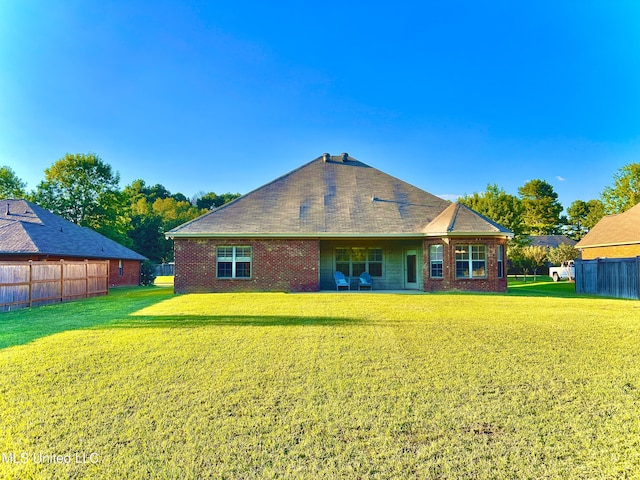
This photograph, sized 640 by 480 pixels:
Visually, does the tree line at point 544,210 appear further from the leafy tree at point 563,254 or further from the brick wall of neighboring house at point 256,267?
the brick wall of neighboring house at point 256,267

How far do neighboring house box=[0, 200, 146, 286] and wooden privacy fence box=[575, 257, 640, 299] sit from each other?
25485 mm

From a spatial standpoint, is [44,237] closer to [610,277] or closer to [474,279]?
[474,279]

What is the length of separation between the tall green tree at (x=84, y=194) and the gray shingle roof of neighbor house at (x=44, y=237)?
38.8ft

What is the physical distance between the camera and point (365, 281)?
60.7 ft

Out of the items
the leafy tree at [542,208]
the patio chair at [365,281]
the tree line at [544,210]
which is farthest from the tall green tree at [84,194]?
the leafy tree at [542,208]

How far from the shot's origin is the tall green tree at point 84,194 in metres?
38.0

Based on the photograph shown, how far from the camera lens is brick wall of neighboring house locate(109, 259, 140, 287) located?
86.3ft

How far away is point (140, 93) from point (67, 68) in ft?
9.94

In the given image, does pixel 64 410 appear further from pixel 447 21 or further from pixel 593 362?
pixel 447 21

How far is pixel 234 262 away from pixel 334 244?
16.1 feet

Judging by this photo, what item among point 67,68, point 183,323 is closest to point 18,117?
point 67,68

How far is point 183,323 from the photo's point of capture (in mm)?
8859

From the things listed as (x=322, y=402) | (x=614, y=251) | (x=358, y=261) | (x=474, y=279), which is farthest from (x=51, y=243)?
(x=614, y=251)

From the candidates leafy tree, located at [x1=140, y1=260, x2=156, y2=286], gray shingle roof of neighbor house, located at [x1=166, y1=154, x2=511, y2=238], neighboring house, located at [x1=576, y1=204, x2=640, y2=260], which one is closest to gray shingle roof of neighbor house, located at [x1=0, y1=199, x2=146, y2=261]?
leafy tree, located at [x1=140, y1=260, x2=156, y2=286]
